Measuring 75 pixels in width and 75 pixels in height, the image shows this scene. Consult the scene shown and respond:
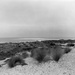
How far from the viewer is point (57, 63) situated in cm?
982

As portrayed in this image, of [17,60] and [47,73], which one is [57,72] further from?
[17,60]

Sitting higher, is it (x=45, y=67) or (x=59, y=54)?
(x=59, y=54)

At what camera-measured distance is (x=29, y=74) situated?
840 centimetres

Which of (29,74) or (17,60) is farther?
(17,60)

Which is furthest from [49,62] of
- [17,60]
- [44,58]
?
[17,60]

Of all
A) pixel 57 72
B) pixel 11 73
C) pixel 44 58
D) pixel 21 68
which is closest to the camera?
pixel 57 72

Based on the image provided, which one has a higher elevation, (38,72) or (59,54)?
(59,54)

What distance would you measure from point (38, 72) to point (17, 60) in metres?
3.08

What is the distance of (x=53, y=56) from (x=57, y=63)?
1020mm

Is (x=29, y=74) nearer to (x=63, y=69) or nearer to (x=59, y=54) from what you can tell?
(x=63, y=69)

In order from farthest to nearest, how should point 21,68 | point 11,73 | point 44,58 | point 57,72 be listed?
point 44,58 < point 21,68 < point 11,73 < point 57,72

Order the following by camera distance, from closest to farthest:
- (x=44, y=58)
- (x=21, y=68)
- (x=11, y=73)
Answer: (x=11, y=73) → (x=21, y=68) → (x=44, y=58)

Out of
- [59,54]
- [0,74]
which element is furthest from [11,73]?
[59,54]

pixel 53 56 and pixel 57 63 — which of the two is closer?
pixel 57 63
